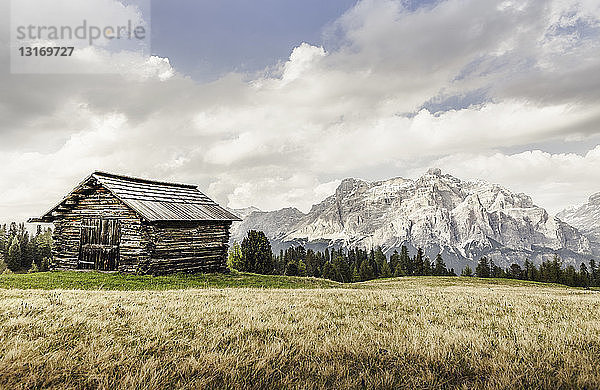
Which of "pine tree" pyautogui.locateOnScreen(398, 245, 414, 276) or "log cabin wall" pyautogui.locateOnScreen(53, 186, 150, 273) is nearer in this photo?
"log cabin wall" pyautogui.locateOnScreen(53, 186, 150, 273)

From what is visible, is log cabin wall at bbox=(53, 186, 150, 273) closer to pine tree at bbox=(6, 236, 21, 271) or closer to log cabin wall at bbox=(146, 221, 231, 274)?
log cabin wall at bbox=(146, 221, 231, 274)

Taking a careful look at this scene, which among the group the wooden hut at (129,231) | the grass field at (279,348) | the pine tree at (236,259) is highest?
the wooden hut at (129,231)

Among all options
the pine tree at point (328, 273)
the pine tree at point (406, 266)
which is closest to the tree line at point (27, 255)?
the pine tree at point (328, 273)

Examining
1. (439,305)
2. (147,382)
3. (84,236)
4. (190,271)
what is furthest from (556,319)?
(84,236)

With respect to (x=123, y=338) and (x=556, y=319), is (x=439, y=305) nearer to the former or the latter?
(x=556, y=319)

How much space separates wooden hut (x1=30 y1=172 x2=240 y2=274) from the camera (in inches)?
1043

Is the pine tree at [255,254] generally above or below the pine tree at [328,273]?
above

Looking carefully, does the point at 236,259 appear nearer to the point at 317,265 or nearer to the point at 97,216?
the point at 97,216

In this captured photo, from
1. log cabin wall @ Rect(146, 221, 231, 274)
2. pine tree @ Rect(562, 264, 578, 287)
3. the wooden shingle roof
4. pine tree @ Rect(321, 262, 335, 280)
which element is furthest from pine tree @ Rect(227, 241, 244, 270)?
pine tree @ Rect(562, 264, 578, 287)

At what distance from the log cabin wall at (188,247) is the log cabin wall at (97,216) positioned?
808 millimetres

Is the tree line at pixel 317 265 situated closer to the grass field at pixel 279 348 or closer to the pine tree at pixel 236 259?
the pine tree at pixel 236 259

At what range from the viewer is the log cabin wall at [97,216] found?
26.5 m

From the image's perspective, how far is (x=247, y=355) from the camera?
599 cm

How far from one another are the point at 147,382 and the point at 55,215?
3016cm
